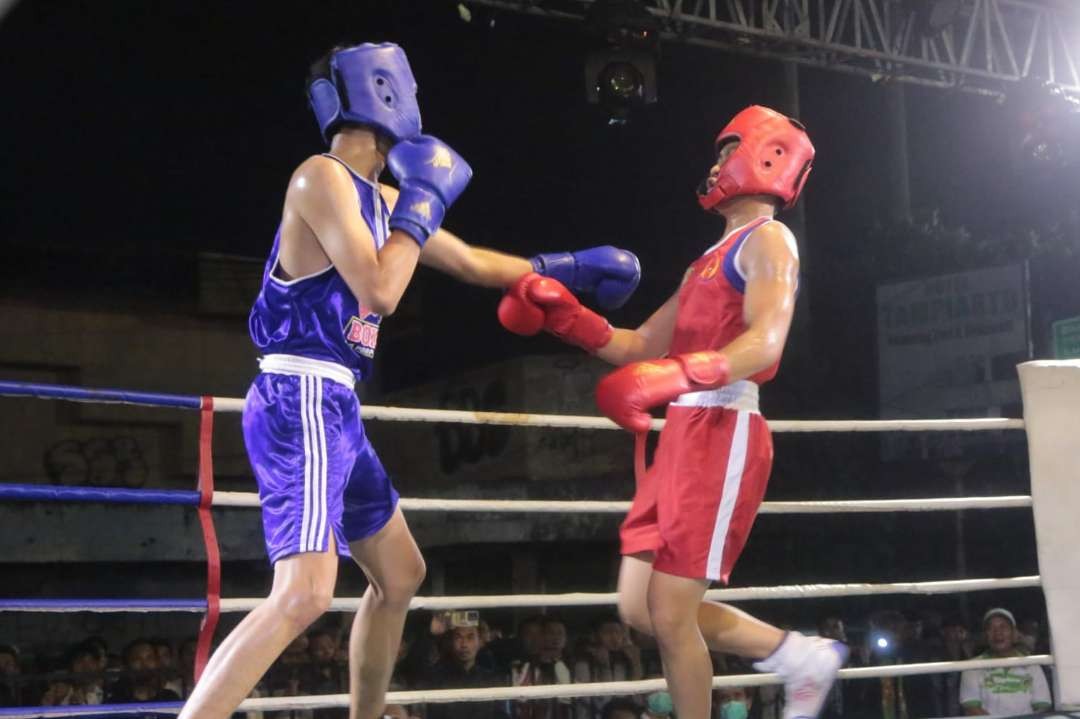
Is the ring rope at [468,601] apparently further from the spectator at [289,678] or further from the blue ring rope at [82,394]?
the spectator at [289,678]

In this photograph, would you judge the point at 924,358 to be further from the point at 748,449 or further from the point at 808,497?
the point at 748,449

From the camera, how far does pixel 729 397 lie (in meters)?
2.44

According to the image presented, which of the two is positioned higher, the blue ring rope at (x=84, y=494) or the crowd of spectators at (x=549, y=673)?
the blue ring rope at (x=84, y=494)

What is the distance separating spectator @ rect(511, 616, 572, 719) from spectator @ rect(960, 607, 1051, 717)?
5.13 feet

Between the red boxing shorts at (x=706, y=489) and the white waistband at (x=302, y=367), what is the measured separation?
2.11 feet

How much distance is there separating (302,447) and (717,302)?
33.6 inches

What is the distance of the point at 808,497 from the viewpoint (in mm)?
10133

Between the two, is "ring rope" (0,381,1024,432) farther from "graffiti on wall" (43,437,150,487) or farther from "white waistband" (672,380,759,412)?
"graffiti on wall" (43,437,150,487)

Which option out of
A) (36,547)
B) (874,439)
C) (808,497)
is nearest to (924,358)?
(874,439)

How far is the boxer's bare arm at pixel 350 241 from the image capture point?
2062 mm

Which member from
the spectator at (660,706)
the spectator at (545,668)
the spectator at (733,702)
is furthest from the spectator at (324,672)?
the spectator at (733,702)

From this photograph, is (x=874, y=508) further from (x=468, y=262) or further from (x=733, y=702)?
(x=733, y=702)

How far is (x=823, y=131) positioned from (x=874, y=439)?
2.86m

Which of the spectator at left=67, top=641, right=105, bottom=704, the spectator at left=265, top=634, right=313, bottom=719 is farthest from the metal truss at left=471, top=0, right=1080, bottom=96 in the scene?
the spectator at left=67, top=641, right=105, bottom=704
